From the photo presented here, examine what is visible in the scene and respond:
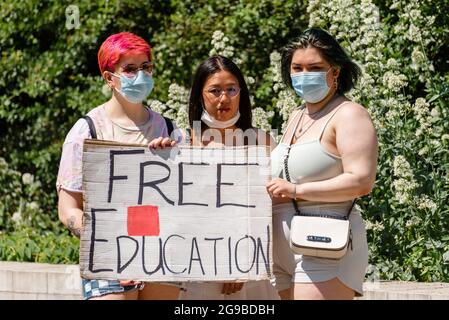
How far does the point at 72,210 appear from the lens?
481 centimetres

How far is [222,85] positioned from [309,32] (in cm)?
47

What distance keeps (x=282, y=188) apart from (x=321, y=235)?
0.24 metres

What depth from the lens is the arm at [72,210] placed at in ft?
15.6

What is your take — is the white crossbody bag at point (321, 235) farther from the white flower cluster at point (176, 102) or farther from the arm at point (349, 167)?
the white flower cluster at point (176, 102)

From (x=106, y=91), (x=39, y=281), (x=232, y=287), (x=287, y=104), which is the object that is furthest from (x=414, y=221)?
(x=106, y=91)

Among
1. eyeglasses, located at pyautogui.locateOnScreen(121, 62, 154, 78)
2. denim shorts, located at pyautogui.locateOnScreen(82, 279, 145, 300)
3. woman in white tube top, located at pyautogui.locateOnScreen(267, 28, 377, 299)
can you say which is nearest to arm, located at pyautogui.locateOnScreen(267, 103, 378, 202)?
woman in white tube top, located at pyautogui.locateOnScreen(267, 28, 377, 299)

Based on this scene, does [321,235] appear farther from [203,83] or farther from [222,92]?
[203,83]

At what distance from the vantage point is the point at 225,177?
15.7 feet

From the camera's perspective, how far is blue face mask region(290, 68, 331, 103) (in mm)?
4656

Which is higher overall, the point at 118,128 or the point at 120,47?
the point at 120,47

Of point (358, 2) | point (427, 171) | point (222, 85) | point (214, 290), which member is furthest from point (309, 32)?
point (358, 2)

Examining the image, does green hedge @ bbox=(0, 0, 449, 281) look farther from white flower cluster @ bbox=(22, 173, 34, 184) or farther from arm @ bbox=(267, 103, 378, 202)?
arm @ bbox=(267, 103, 378, 202)

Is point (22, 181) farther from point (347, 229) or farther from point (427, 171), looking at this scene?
point (347, 229)

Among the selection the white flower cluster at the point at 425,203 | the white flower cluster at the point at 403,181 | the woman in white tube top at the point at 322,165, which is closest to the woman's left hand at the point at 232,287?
the woman in white tube top at the point at 322,165
